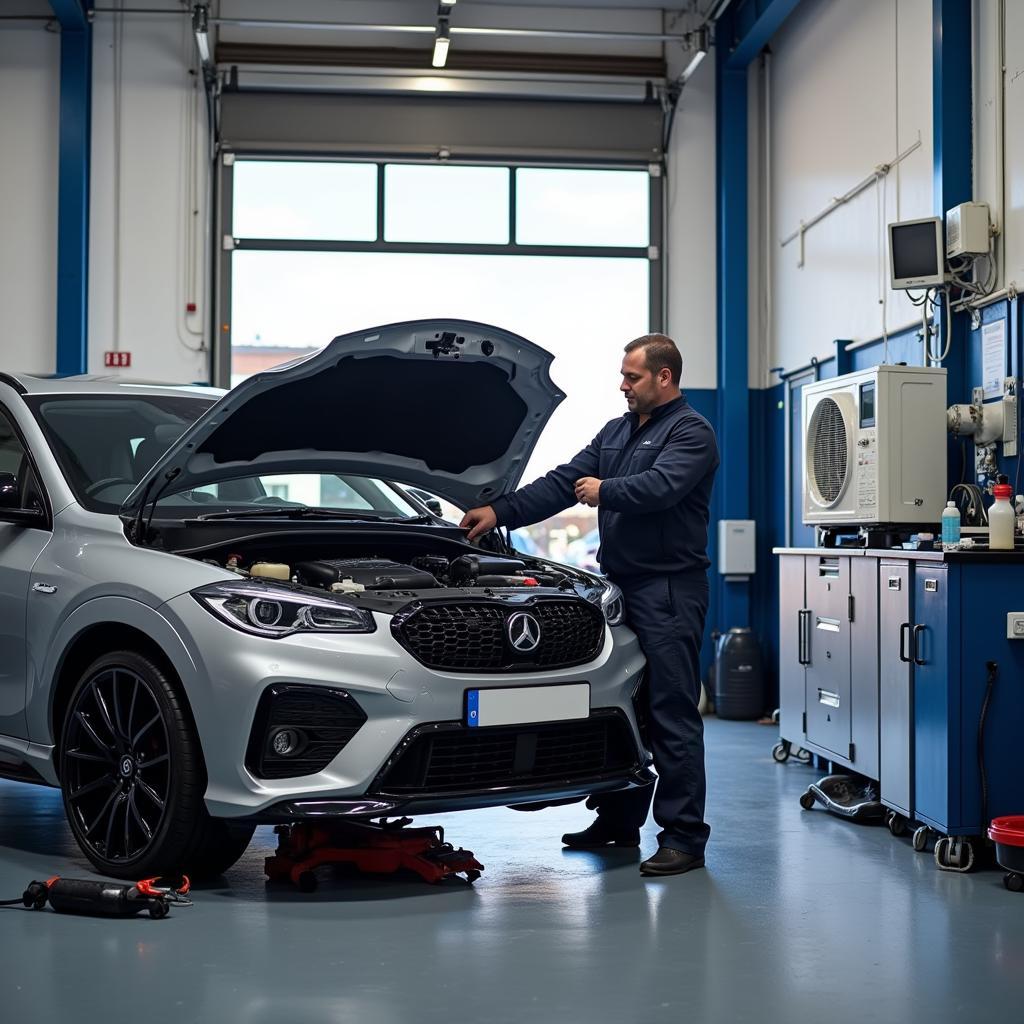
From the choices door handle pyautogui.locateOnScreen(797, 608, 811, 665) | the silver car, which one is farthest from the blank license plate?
door handle pyautogui.locateOnScreen(797, 608, 811, 665)

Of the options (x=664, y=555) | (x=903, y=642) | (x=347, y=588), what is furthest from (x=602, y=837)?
(x=347, y=588)

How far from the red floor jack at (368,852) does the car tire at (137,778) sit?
150 millimetres

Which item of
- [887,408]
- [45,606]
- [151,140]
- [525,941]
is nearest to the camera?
[525,941]

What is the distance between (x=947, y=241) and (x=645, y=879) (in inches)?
130

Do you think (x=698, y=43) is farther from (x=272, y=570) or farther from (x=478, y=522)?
(x=272, y=570)

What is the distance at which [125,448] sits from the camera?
4250 millimetres

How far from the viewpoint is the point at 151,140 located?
30.4 ft

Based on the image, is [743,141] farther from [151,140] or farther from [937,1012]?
[937,1012]

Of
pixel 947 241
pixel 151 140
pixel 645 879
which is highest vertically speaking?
pixel 151 140

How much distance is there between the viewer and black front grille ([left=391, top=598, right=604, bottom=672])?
11.4 ft

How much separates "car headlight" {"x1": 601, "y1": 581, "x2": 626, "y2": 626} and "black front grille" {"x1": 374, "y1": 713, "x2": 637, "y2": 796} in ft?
1.02

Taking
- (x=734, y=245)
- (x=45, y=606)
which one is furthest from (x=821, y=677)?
(x=734, y=245)

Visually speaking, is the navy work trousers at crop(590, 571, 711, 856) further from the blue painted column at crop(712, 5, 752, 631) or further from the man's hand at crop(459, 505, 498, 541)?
the blue painted column at crop(712, 5, 752, 631)

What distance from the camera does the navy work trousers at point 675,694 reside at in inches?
155
